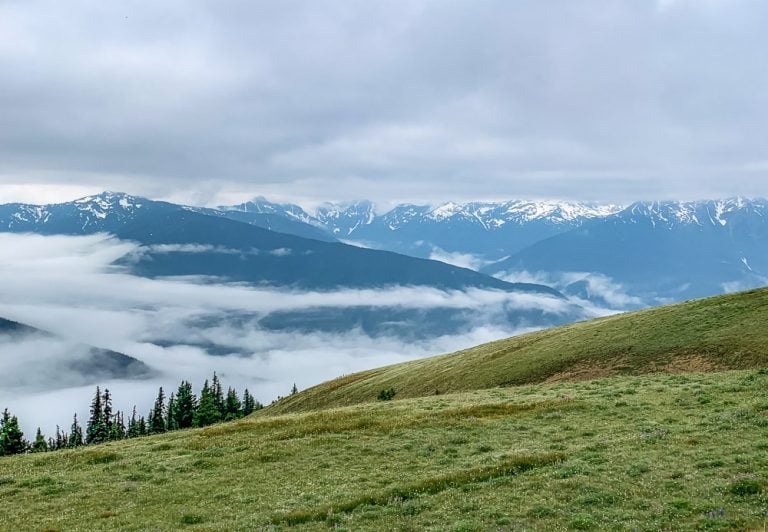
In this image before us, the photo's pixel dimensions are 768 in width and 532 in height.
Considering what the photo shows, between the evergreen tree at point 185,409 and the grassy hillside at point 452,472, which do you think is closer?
the grassy hillside at point 452,472

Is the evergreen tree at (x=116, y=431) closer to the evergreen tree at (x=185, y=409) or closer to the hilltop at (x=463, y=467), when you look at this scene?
the evergreen tree at (x=185, y=409)

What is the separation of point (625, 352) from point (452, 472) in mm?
43213

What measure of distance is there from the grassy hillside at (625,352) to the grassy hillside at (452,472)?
11.8 m

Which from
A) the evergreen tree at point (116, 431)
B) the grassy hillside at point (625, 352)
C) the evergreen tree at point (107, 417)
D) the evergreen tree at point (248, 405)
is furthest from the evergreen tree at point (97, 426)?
the grassy hillside at point (625, 352)

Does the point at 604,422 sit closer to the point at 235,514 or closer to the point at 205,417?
the point at 235,514

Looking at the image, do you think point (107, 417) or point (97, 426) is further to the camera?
point (107, 417)

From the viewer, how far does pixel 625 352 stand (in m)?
62.8

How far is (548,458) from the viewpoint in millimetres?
26469

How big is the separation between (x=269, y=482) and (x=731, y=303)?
62303mm

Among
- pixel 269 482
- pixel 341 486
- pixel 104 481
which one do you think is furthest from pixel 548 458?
pixel 104 481

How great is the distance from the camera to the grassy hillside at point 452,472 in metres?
20.2

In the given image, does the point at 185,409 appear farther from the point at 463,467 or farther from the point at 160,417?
the point at 463,467

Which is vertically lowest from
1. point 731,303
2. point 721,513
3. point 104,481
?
point 721,513

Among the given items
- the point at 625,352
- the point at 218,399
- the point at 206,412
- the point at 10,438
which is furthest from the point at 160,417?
the point at 625,352
